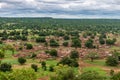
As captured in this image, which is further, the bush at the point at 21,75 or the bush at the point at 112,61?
the bush at the point at 112,61

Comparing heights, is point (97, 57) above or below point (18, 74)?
below

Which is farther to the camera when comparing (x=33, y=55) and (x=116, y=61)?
(x=33, y=55)

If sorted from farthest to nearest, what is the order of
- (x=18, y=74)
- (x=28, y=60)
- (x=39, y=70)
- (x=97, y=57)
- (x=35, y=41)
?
(x=35, y=41), (x=97, y=57), (x=28, y=60), (x=39, y=70), (x=18, y=74)

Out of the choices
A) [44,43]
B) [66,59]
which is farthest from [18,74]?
[44,43]

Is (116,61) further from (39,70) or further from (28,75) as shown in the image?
(28,75)

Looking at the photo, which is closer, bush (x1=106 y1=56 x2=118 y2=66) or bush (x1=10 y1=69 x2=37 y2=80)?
bush (x1=10 y1=69 x2=37 y2=80)

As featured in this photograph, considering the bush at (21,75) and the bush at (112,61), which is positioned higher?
the bush at (21,75)

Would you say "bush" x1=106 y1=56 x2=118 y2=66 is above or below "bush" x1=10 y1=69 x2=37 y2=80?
below

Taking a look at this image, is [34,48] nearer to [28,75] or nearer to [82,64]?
[82,64]

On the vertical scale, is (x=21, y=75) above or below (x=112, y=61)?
above

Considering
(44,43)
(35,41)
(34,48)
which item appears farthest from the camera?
(35,41)

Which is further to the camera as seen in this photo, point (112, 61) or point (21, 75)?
point (112, 61)
